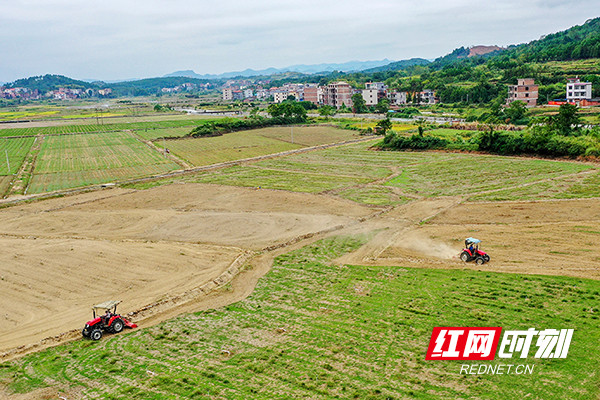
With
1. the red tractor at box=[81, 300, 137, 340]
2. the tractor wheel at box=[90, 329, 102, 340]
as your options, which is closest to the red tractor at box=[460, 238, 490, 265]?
the red tractor at box=[81, 300, 137, 340]

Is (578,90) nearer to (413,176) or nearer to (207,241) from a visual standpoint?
(413,176)

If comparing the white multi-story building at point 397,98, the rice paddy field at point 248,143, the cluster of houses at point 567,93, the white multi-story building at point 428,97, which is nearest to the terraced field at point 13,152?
the rice paddy field at point 248,143

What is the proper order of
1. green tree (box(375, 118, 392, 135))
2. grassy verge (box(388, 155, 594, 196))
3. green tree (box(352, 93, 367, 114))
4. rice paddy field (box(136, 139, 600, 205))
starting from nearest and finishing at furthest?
rice paddy field (box(136, 139, 600, 205)) → grassy verge (box(388, 155, 594, 196)) → green tree (box(375, 118, 392, 135)) → green tree (box(352, 93, 367, 114))

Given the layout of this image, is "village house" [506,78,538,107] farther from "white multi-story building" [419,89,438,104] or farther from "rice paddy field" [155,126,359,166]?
"rice paddy field" [155,126,359,166]

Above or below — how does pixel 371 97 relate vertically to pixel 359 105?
above

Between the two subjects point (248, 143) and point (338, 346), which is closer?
point (338, 346)

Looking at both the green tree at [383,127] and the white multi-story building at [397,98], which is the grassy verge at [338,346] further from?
the white multi-story building at [397,98]

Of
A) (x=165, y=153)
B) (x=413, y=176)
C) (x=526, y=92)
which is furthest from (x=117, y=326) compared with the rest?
(x=526, y=92)
